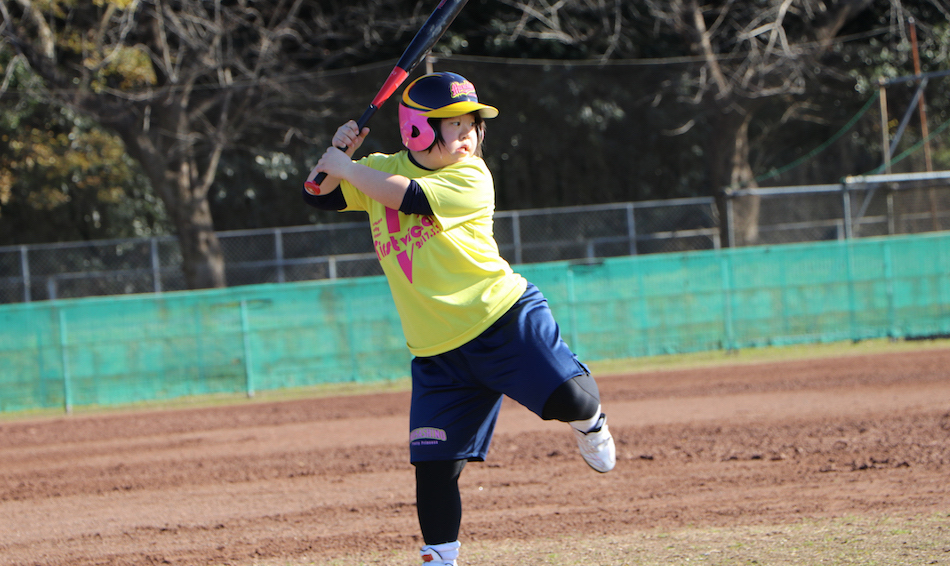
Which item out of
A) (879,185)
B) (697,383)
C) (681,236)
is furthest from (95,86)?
(879,185)

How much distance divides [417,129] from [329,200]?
1.60 ft

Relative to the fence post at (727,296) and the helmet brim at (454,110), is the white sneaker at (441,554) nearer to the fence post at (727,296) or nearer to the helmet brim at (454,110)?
the helmet brim at (454,110)

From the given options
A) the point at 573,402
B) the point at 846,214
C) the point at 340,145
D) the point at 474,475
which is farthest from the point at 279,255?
the point at 573,402

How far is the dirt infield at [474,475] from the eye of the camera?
4.88 meters

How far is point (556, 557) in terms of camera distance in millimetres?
4164

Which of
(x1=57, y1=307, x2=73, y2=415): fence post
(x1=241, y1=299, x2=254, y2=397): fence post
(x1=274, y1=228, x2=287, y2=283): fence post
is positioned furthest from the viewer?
(x1=274, y1=228, x2=287, y2=283): fence post

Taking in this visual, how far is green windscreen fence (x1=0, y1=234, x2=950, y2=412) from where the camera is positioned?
1164 centimetres

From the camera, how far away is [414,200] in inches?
128

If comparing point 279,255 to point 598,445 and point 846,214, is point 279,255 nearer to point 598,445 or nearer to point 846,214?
point 846,214

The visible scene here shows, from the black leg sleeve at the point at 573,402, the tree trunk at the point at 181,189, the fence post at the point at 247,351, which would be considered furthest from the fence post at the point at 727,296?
the black leg sleeve at the point at 573,402

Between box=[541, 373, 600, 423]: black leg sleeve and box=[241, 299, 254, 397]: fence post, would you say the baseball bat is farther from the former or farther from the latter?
box=[241, 299, 254, 397]: fence post

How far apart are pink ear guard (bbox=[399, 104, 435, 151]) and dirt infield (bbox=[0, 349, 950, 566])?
206 centimetres

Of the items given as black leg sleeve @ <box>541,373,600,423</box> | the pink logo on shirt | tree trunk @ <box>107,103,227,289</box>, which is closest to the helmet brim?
the pink logo on shirt

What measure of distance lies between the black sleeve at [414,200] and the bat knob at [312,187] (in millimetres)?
449
